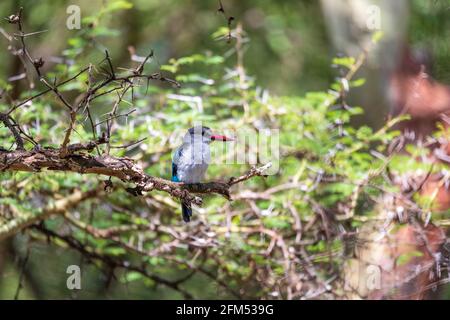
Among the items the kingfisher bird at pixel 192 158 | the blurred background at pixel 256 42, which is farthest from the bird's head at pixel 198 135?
the blurred background at pixel 256 42

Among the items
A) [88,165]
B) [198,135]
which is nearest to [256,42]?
[198,135]

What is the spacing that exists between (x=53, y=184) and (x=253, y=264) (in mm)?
1562

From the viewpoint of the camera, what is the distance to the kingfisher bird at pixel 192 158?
4590mm

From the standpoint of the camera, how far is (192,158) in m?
4.61

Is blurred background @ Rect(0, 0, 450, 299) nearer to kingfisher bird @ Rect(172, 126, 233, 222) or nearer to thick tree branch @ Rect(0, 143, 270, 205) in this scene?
kingfisher bird @ Rect(172, 126, 233, 222)

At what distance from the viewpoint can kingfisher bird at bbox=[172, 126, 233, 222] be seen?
459 centimetres

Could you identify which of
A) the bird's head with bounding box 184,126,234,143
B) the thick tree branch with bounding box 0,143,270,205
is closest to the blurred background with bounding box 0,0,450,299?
the bird's head with bounding box 184,126,234,143

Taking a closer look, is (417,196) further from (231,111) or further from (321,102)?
(231,111)

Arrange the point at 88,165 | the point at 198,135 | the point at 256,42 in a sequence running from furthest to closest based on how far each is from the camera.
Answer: the point at 256,42
the point at 198,135
the point at 88,165

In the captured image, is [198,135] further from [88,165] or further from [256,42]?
[256,42]

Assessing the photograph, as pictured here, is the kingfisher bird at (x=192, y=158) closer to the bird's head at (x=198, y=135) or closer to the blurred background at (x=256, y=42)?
the bird's head at (x=198, y=135)

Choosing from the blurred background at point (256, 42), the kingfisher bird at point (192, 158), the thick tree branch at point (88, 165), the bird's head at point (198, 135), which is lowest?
the thick tree branch at point (88, 165)

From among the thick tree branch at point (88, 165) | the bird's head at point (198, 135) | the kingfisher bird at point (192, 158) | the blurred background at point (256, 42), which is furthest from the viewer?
the blurred background at point (256, 42)

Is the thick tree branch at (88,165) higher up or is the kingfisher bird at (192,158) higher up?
the kingfisher bird at (192,158)
